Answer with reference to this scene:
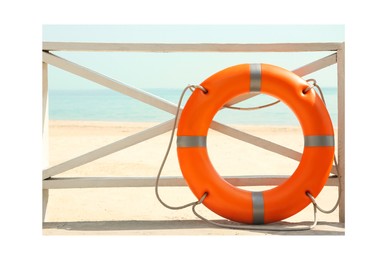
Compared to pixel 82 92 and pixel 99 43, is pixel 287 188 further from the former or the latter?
pixel 82 92

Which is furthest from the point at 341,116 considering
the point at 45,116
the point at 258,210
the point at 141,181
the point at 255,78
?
the point at 45,116

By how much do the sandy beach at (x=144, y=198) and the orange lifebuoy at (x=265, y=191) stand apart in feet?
0.40

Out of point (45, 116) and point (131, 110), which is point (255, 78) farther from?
point (131, 110)

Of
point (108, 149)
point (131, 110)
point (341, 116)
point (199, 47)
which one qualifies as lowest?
point (108, 149)

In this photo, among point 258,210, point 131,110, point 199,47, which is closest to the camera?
point 258,210

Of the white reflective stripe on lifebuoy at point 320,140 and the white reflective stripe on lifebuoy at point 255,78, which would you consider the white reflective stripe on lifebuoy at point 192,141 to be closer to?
the white reflective stripe on lifebuoy at point 255,78

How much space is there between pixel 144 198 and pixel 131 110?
11004 mm

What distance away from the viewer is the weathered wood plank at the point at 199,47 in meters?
2.36

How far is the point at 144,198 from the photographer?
401 cm

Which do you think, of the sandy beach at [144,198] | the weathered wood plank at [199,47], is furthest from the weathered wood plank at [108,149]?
the weathered wood plank at [199,47]

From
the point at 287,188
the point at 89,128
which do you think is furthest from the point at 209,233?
the point at 89,128

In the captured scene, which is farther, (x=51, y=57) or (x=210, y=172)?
(x=51, y=57)

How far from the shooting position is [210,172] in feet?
7.32

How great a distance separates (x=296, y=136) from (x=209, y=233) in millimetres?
7991
